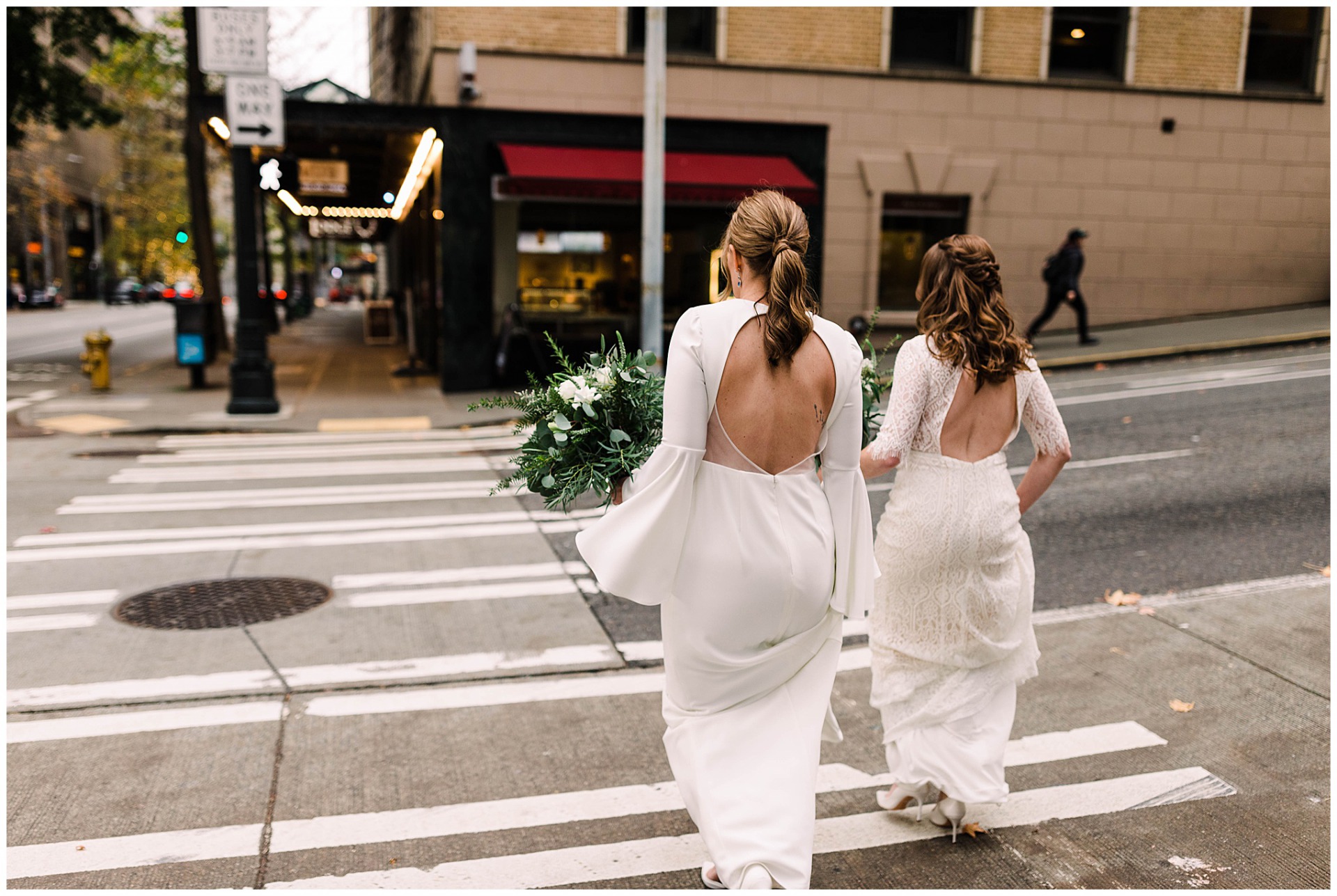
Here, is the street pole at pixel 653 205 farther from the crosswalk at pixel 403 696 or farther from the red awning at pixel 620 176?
the crosswalk at pixel 403 696

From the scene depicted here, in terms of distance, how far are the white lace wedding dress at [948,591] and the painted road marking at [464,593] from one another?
312 centimetres

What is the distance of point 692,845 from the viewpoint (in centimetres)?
363

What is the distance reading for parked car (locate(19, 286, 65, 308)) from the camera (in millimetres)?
61812

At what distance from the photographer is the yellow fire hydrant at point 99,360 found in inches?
655

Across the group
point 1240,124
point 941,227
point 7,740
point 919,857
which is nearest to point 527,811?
point 919,857

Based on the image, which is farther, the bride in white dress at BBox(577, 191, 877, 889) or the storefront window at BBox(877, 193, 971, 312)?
the storefront window at BBox(877, 193, 971, 312)

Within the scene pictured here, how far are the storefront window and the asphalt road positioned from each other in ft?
20.9

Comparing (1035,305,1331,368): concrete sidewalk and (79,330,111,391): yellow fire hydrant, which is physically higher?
(1035,305,1331,368): concrete sidewalk

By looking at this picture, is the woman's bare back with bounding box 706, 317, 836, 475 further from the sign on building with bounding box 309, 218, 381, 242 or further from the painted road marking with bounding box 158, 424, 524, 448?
the sign on building with bounding box 309, 218, 381, 242

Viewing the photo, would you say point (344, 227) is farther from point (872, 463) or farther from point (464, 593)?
point (872, 463)

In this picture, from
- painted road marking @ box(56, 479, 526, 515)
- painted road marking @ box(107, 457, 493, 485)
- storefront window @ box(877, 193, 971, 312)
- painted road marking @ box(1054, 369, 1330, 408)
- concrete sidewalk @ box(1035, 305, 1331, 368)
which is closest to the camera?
painted road marking @ box(56, 479, 526, 515)

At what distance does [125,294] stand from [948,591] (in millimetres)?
85251

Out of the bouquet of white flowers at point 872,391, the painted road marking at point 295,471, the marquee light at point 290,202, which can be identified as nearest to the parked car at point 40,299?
the marquee light at point 290,202

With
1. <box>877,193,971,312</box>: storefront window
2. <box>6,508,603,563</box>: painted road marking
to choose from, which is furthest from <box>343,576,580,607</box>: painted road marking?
<box>877,193,971,312</box>: storefront window
